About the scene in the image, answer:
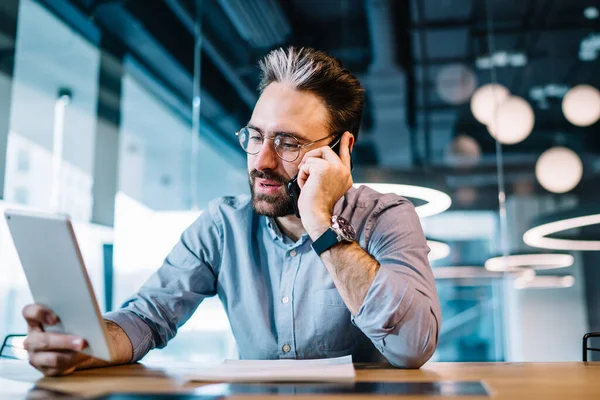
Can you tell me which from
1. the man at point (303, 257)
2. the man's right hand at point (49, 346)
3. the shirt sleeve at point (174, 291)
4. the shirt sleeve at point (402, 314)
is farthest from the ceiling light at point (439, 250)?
the man's right hand at point (49, 346)

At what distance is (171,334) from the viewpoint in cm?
164

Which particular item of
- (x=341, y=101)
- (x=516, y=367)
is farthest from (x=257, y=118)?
(x=516, y=367)

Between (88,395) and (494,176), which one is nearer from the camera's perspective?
(88,395)

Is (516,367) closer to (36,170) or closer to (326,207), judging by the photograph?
(326,207)

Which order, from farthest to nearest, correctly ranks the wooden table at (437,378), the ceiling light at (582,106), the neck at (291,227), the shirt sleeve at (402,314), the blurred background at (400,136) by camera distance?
the ceiling light at (582,106) → the blurred background at (400,136) → the neck at (291,227) → the shirt sleeve at (402,314) → the wooden table at (437,378)

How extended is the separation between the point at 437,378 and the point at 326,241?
448 mm

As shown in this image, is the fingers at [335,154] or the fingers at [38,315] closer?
the fingers at [38,315]

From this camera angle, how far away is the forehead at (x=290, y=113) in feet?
5.57

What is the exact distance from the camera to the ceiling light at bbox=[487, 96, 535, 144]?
4.83 m

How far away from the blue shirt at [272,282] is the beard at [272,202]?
0.09 metres

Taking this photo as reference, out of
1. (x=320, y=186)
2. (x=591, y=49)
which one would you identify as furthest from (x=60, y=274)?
(x=591, y=49)

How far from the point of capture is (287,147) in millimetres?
1707

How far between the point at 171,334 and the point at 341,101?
90 cm

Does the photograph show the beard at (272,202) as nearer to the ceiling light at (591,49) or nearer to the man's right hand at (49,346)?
the man's right hand at (49,346)
